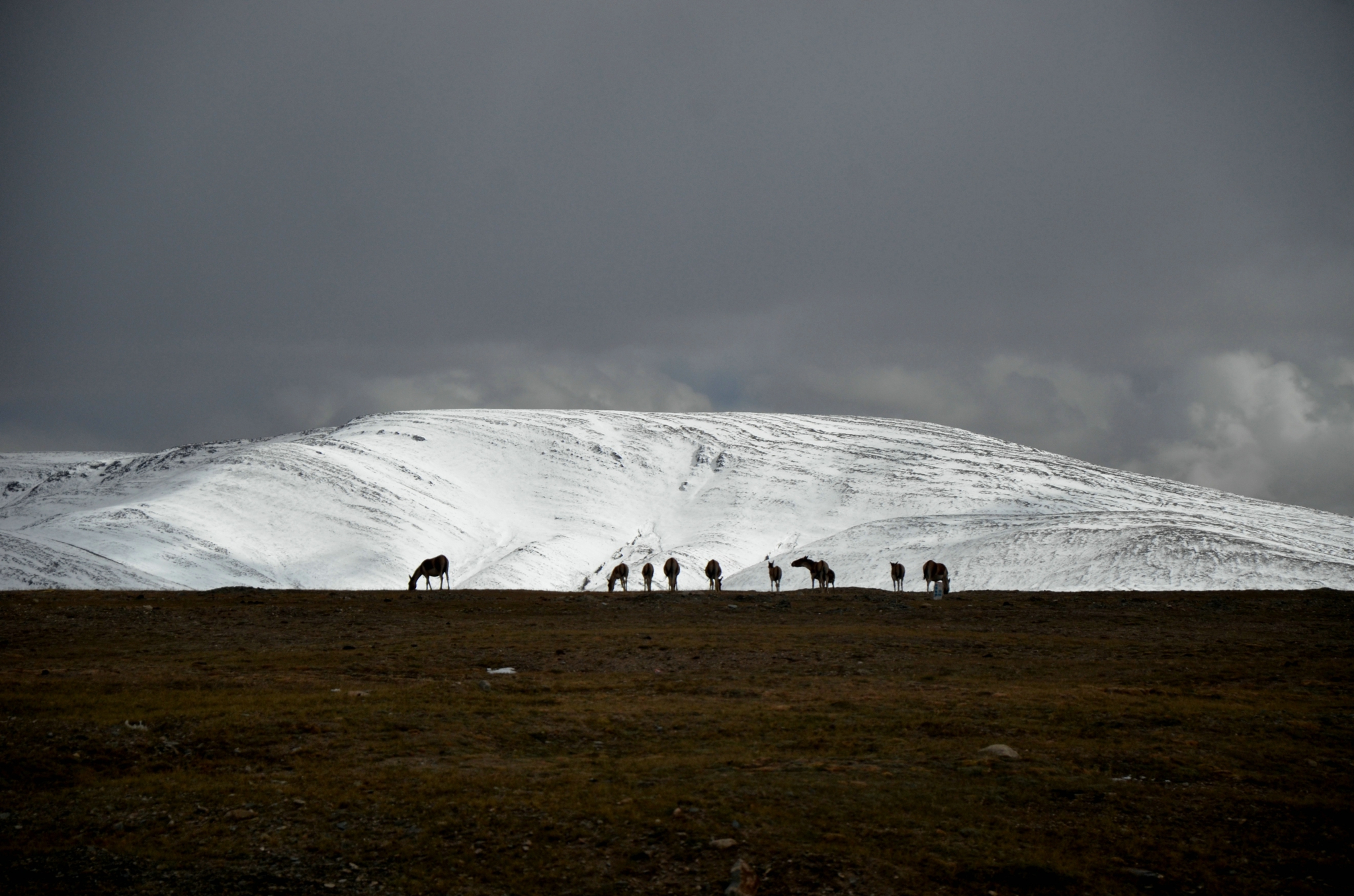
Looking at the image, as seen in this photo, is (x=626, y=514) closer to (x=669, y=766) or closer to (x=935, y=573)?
(x=935, y=573)

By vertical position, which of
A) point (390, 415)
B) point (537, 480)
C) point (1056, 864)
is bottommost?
point (1056, 864)

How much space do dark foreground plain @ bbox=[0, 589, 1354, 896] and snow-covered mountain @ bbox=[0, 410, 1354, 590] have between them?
58.2 metres

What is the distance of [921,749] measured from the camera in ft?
54.6

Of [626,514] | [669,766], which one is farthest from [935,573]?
[626,514]

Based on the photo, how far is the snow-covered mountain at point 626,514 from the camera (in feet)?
286

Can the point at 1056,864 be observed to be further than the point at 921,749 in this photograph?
No

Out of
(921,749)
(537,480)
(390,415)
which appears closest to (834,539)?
(537,480)

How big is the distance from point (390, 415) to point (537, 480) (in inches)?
1822

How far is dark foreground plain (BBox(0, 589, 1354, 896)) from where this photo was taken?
37.6 ft

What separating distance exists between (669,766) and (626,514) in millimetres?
135150

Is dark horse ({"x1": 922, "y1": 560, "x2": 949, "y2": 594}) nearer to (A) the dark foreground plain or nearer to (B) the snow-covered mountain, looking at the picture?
(A) the dark foreground plain

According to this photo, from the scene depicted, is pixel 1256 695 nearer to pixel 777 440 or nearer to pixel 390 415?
pixel 777 440

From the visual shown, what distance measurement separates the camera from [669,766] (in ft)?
50.7

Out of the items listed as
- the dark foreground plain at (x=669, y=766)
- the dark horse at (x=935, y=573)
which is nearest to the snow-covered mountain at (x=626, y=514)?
the dark horse at (x=935, y=573)
